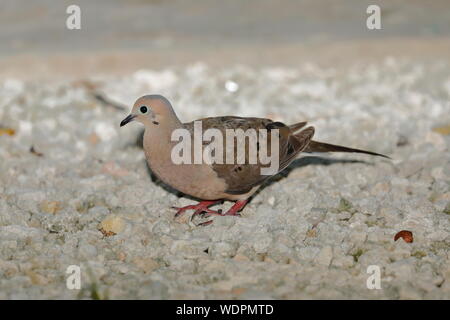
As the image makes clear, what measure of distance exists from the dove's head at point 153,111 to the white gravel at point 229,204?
0.54m

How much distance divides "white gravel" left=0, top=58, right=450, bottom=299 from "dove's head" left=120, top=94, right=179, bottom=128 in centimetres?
54

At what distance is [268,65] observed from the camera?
24.8 feet

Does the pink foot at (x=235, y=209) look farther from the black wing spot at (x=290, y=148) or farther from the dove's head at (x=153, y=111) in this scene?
the dove's head at (x=153, y=111)

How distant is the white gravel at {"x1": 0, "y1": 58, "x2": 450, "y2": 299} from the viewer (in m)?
3.36

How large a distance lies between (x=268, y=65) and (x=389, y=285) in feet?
15.0

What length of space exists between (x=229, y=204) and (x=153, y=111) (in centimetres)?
83

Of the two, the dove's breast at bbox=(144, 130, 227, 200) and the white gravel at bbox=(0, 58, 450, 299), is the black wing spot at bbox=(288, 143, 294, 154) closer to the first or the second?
Result: the white gravel at bbox=(0, 58, 450, 299)

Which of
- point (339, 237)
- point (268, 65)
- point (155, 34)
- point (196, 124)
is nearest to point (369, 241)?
point (339, 237)

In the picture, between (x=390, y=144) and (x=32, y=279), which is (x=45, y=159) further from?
(x=390, y=144)

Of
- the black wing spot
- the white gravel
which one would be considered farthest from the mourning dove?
the black wing spot

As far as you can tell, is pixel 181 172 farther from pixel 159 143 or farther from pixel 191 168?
pixel 159 143

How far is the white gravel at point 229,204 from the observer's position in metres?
3.36

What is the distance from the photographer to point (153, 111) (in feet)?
13.6

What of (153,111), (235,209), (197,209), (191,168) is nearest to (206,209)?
(197,209)
